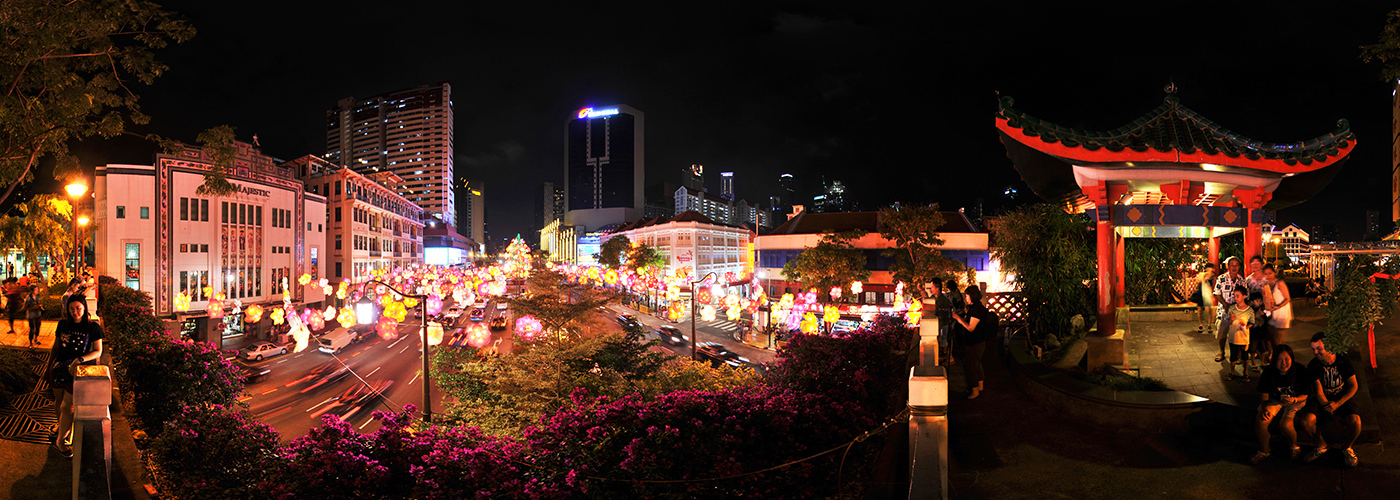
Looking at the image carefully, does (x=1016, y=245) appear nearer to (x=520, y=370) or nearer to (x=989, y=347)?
(x=989, y=347)

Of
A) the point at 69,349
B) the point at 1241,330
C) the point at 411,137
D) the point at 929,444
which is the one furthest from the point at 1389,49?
the point at 411,137

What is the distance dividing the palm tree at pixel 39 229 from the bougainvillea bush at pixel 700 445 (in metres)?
18.5

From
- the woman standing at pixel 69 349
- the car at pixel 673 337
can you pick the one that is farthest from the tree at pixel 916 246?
the woman standing at pixel 69 349

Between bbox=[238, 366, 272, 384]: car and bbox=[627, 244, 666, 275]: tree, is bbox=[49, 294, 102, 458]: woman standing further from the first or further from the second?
bbox=[627, 244, 666, 275]: tree

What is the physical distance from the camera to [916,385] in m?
3.94

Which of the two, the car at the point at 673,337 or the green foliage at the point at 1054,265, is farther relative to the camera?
the car at the point at 673,337

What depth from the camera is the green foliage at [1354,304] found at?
6.63 metres

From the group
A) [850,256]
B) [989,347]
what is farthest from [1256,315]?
[850,256]

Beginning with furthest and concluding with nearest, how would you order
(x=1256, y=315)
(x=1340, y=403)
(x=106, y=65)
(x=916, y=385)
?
(x=106, y=65)
(x=1256, y=315)
(x=1340, y=403)
(x=916, y=385)

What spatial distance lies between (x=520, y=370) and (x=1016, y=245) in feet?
37.1

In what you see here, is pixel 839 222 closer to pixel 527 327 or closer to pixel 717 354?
pixel 717 354

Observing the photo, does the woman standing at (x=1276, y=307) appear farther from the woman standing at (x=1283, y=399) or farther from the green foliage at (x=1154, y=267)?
the green foliage at (x=1154, y=267)

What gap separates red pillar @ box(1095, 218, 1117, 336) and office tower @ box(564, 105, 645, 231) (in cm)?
13579

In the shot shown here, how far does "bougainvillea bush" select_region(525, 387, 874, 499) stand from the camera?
5328 millimetres
